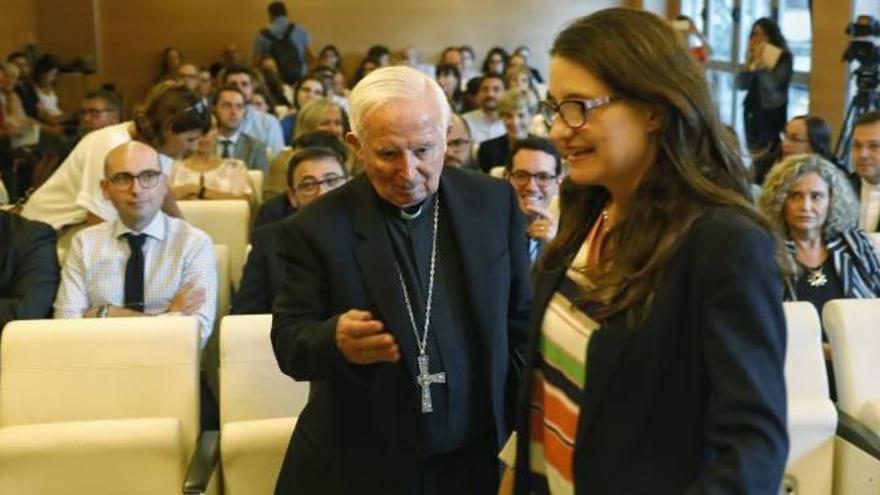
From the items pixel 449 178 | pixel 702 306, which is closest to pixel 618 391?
pixel 702 306

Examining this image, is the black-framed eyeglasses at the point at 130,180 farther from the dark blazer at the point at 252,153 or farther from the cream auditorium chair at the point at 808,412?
the dark blazer at the point at 252,153

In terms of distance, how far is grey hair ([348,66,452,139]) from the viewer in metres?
1.79

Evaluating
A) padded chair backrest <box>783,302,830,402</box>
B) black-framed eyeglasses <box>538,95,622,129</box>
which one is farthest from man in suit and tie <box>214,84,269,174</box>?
black-framed eyeglasses <box>538,95,622,129</box>

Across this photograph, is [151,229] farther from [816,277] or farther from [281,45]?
[281,45]

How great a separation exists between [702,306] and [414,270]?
0.74m

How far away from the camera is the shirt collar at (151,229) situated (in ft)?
12.0

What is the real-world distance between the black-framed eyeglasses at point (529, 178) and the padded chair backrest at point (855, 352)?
4.56ft

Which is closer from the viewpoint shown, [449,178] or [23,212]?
[449,178]

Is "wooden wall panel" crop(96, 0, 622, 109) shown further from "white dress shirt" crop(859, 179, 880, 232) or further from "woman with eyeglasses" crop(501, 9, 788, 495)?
"woman with eyeglasses" crop(501, 9, 788, 495)

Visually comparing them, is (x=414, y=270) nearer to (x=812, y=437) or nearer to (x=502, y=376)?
(x=502, y=376)

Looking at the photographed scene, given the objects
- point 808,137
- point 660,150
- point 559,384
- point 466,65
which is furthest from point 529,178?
point 466,65

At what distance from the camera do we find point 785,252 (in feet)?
4.21

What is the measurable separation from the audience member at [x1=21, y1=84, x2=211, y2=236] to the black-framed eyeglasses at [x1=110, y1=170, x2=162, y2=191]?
0.46 m

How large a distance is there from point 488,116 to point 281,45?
4739mm
